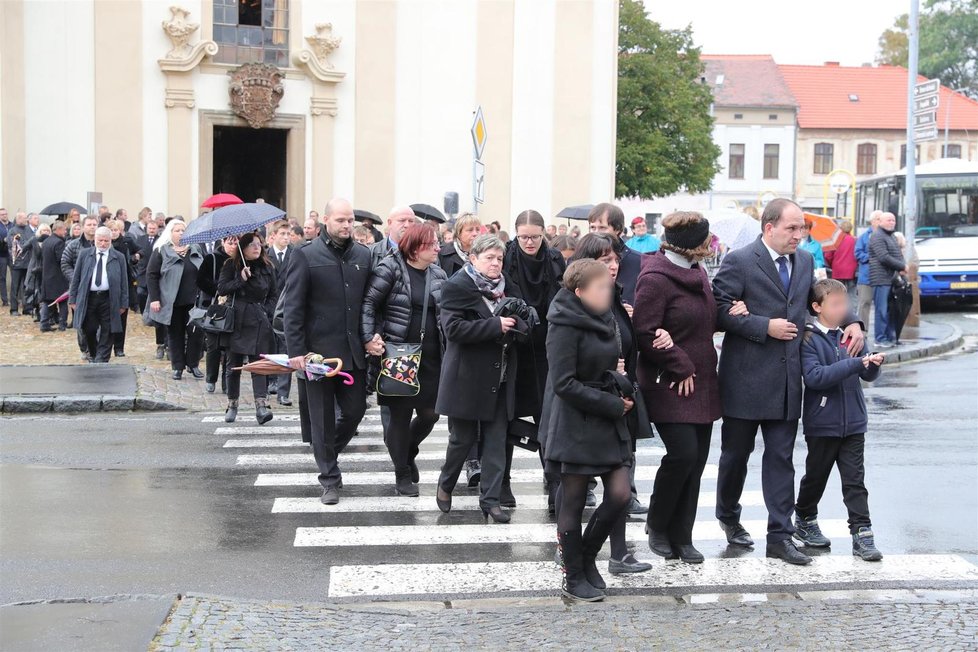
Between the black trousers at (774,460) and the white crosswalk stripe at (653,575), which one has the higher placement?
the black trousers at (774,460)

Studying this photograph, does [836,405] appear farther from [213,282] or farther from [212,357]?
[212,357]

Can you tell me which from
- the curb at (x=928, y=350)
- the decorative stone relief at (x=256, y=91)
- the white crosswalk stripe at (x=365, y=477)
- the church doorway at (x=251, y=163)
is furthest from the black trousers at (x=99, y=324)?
the church doorway at (x=251, y=163)

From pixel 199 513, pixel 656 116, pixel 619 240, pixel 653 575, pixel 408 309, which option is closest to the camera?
pixel 653 575

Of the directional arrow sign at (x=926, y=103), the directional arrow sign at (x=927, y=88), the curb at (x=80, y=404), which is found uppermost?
the directional arrow sign at (x=927, y=88)

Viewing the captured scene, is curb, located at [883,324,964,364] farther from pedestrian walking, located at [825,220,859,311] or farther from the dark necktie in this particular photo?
the dark necktie

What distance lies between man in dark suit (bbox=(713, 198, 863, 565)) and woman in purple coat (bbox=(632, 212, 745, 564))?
0.20 m

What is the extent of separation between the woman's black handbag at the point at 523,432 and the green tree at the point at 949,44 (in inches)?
3133

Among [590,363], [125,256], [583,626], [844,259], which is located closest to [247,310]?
[125,256]

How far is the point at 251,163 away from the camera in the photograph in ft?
112

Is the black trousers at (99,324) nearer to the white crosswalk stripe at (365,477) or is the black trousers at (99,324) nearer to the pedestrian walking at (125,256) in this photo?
the pedestrian walking at (125,256)

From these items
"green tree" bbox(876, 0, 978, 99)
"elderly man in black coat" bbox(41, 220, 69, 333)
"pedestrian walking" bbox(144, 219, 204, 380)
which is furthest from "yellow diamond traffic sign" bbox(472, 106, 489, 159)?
Answer: "green tree" bbox(876, 0, 978, 99)

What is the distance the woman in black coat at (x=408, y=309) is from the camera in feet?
28.3

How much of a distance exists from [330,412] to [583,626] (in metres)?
3.36

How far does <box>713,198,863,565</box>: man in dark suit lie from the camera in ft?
23.3
